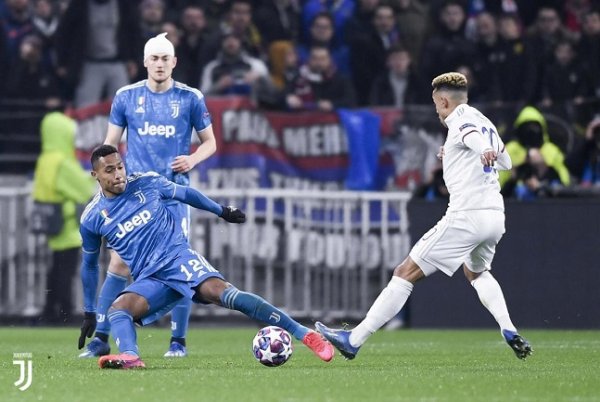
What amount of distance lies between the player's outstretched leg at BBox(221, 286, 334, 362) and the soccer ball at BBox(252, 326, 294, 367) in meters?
0.09

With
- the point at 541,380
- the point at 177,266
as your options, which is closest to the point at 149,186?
the point at 177,266

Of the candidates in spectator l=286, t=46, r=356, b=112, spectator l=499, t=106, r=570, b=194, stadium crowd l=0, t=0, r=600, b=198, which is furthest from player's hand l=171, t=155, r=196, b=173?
spectator l=286, t=46, r=356, b=112

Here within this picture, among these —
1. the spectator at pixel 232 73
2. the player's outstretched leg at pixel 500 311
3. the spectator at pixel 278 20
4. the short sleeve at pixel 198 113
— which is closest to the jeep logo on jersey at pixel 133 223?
the short sleeve at pixel 198 113

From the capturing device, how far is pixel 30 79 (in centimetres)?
1967

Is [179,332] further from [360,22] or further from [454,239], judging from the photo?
[360,22]

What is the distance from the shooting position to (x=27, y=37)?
2008 cm

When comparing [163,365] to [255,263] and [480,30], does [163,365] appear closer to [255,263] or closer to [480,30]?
[255,263]

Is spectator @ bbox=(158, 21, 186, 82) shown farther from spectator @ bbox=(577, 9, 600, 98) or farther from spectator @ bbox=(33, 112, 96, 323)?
spectator @ bbox=(577, 9, 600, 98)

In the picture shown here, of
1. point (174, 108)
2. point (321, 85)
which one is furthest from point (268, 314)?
point (321, 85)

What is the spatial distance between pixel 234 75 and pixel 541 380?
1062cm

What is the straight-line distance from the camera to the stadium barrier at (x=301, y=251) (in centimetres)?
1792

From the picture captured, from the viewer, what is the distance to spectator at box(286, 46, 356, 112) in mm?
19812

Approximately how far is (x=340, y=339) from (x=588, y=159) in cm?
771

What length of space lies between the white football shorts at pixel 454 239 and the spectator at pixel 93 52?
918cm
